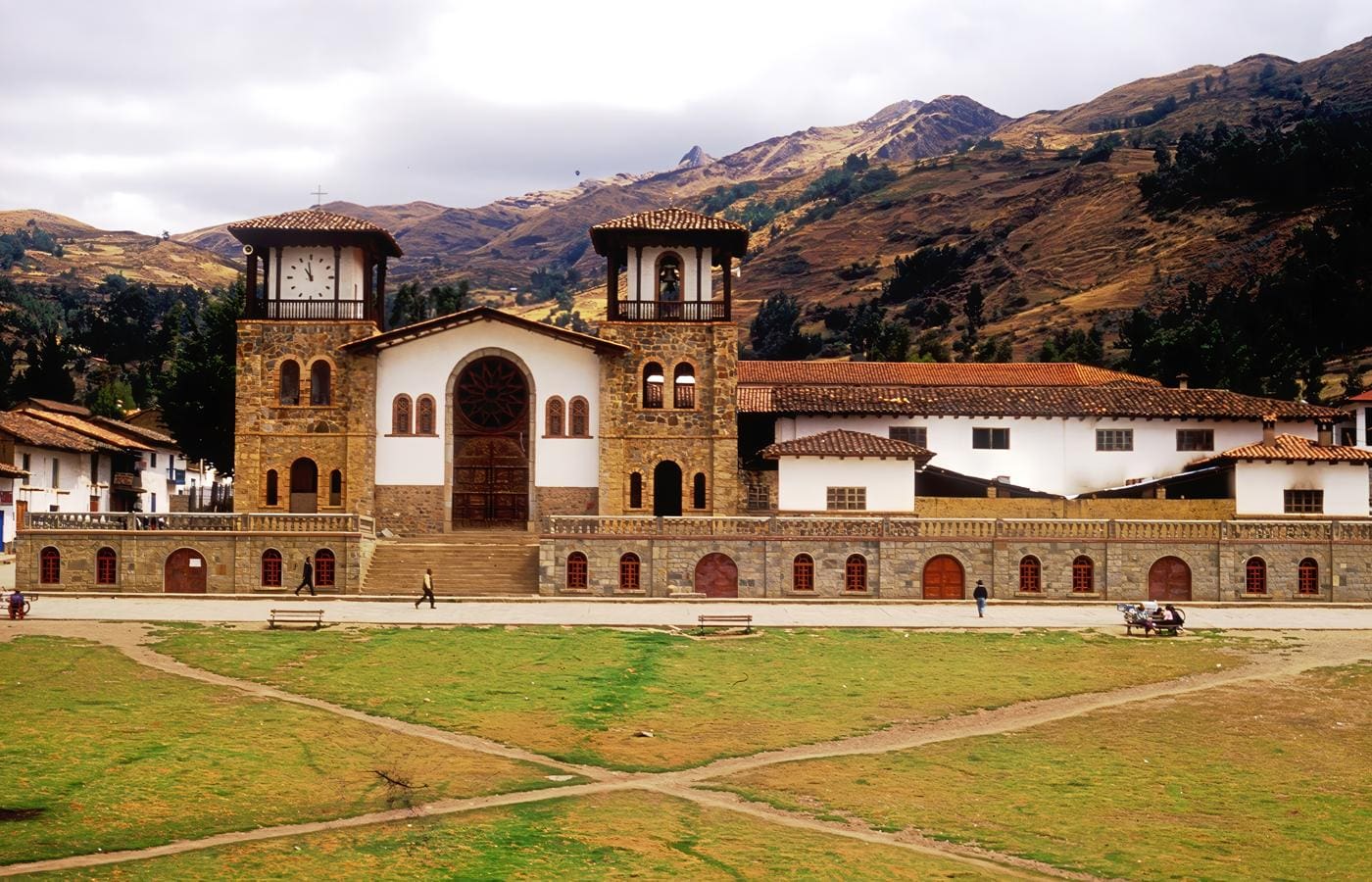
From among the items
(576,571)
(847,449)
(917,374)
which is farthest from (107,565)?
(917,374)

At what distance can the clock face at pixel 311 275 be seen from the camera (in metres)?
54.9

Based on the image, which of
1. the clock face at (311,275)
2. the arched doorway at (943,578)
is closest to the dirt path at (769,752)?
the arched doorway at (943,578)

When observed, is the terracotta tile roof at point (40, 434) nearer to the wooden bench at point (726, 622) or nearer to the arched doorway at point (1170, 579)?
the wooden bench at point (726, 622)

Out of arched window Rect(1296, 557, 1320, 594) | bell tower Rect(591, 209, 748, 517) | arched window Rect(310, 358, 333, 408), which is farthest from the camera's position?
arched window Rect(310, 358, 333, 408)

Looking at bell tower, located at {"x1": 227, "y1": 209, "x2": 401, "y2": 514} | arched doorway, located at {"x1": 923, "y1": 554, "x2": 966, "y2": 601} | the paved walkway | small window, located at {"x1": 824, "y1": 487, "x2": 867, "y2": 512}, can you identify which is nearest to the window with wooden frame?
the paved walkway

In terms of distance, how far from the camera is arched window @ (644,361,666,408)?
177 feet

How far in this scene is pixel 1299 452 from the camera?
50938mm

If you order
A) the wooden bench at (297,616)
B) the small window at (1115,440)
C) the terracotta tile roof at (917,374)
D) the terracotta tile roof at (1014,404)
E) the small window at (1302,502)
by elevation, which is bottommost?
the wooden bench at (297,616)

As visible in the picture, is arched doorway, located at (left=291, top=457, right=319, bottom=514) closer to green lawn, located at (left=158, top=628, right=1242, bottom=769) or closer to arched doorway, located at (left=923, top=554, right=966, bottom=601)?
green lawn, located at (left=158, top=628, right=1242, bottom=769)

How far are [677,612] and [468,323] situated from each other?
17247 mm

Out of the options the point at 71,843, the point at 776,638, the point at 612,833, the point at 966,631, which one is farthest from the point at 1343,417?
the point at 71,843

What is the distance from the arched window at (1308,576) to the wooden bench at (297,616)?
106 ft

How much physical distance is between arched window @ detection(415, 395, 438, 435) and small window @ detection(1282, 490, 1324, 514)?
3243 cm

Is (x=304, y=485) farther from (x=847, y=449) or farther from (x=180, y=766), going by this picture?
(x=180, y=766)
